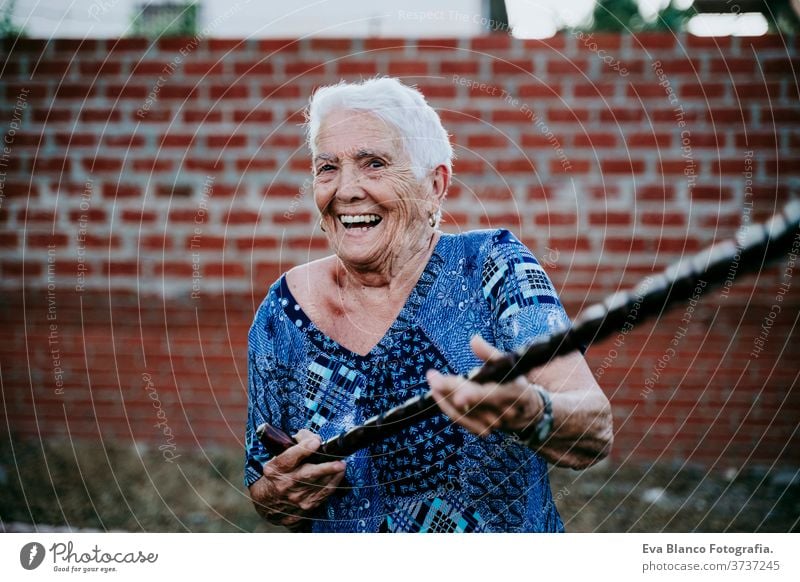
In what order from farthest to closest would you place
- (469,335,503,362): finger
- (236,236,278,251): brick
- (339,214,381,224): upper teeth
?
1. (236,236,278,251): brick
2. (339,214,381,224): upper teeth
3. (469,335,503,362): finger

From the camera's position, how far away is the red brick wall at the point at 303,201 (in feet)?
5.95

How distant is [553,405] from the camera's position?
92 centimetres

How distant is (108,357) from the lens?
6.46 ft

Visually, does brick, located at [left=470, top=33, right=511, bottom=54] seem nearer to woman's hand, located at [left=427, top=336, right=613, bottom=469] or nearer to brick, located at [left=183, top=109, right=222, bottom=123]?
brick, located at [left=183, top=109, right=222, bottom=123]

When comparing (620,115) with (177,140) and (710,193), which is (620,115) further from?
(177,140)

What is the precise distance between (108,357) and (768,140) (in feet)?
5.34

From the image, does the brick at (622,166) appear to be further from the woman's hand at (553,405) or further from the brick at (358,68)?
the woman's hand at (553,405)

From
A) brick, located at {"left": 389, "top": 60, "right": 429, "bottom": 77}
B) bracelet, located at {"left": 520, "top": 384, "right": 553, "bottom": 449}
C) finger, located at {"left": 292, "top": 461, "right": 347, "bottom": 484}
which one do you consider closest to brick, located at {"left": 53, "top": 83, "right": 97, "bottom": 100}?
brick, located at {"left": 389, "top": 60, "right": 429, "bottom": 77}

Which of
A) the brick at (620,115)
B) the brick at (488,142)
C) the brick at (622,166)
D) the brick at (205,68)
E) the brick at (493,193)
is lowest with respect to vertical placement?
the brick at (493,193)

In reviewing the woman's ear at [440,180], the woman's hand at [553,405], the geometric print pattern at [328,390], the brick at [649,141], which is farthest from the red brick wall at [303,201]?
the woman's hand at [553,405]

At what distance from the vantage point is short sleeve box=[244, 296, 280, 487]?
116cm

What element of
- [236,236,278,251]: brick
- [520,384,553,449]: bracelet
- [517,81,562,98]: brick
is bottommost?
[520,384,553,449]: bracelet

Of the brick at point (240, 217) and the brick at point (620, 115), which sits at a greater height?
the brick at point (620, 115)
